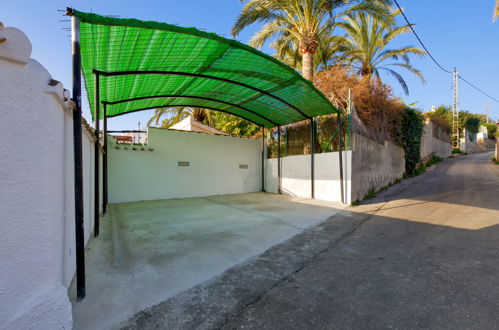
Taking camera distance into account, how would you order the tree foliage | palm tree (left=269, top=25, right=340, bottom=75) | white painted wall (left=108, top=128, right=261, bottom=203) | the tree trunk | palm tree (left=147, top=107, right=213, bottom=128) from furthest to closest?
palm tree (left=147, top=107, right=213, bottom=128), palm tree (left=269, top=25, right=340, bottom=75), the tree trunk, the tree foliage, white painted wall (left=108, top=128, right=261, bottom=203)

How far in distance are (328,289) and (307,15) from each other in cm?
1006

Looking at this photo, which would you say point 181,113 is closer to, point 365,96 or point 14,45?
point 365,96

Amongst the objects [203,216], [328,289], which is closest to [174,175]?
[203,216]

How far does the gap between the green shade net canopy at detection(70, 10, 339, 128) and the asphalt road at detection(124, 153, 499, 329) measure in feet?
10.6

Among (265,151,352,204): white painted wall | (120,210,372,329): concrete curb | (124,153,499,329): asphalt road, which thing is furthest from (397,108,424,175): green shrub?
(120,210,372,329): concrete curb

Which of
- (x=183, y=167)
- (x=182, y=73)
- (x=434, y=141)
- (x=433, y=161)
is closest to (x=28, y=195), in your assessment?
(x=182, y=73)

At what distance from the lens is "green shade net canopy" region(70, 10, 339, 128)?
11.7ft

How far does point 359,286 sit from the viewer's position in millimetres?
2523

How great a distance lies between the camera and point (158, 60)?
4621 millimetres

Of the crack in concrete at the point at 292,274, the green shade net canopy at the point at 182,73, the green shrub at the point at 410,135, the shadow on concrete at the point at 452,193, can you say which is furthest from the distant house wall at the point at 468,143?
the crack in concrete at the point at 292,274

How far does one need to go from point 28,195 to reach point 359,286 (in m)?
3.04

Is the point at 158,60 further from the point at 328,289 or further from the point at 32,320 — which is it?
the point at 328,289

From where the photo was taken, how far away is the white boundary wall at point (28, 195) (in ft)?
4.73

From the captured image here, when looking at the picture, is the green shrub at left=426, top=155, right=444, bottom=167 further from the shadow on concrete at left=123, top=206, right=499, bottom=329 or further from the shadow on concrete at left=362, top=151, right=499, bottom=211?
the shadow on concrete at left=123, top=206, right=499, bottom=329
